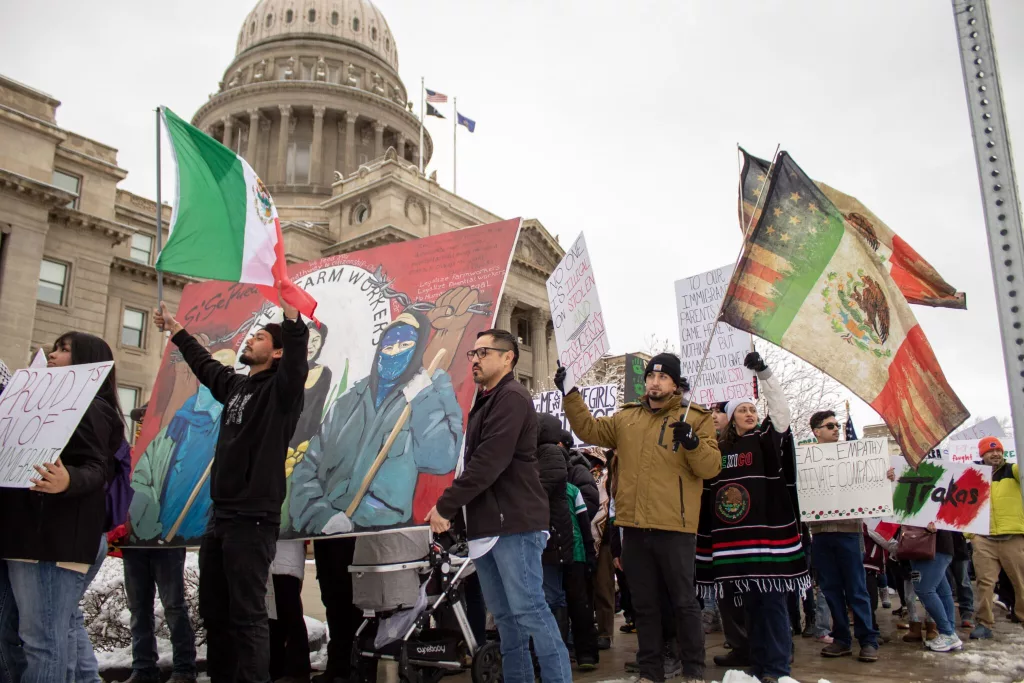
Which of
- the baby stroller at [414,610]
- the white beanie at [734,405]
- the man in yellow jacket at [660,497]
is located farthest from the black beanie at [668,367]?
the baby stroller at [414,610]

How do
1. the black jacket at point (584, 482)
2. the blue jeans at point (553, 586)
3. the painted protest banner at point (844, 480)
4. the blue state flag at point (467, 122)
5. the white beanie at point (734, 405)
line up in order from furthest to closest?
the blue state flag at point (467, 122) < the black jacket at point (584, 482) < the painted protest banner at point (844, 480) < the blue jeans at point (553, 586) < the white beanie at point (734, 405)

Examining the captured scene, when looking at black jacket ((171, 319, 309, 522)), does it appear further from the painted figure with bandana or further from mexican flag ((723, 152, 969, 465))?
mexican flag ((723, 152, 969, 465))

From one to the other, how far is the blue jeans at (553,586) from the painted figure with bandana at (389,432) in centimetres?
150

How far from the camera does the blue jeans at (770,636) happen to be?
527 cm

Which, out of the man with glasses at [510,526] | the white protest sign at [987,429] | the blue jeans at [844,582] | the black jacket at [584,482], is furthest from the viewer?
the white protest sign at [987,429]

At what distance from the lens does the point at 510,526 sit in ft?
14.3

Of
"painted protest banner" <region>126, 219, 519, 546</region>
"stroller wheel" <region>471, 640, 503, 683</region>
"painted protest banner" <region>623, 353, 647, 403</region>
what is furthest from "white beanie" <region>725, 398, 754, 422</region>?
"painted protest banner" <region>623, 353, 647, 403</region>

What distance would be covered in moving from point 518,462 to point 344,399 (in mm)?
1938

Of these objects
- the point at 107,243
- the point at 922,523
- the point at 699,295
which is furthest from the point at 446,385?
the point at 107,243

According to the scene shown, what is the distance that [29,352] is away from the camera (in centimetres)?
2625

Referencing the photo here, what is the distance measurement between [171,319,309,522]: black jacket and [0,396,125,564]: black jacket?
2.07 feet

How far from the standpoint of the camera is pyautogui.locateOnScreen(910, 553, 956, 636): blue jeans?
6980mm

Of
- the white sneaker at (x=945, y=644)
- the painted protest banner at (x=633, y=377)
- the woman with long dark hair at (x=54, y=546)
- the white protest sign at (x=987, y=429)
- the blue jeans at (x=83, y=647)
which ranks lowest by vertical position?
the white sneaker at (x=945, y=644)

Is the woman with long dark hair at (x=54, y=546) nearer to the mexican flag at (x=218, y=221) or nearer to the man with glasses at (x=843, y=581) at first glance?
the mexican flag at (x=218, y=221)
